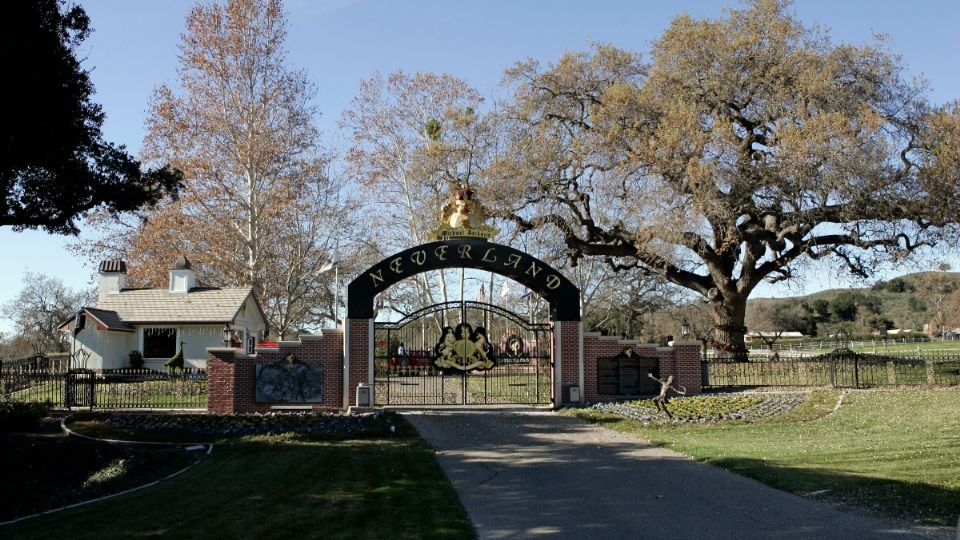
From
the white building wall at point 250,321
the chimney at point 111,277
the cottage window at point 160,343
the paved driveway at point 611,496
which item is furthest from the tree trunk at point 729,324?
the chimney at point 111,277

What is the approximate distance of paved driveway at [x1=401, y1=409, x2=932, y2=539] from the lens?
833 cm

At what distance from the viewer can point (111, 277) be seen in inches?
1507

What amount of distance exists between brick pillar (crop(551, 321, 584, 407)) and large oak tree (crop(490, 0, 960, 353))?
22.2 ft

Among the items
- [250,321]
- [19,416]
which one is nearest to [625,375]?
[19,416]

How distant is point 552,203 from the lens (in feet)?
102

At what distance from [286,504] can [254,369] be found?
10.9 meters

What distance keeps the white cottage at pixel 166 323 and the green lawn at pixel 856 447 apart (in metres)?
22.0

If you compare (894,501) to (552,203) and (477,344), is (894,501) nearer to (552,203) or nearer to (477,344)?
(477,344)

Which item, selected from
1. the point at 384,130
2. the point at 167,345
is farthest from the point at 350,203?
the point at 167,345

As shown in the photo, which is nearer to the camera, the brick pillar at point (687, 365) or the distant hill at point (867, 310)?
the brick pillar at point (687, 365)

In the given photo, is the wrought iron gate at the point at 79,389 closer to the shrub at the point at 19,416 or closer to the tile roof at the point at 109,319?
the shrub at the point at 19,416

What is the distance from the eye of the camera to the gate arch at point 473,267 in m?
20.0

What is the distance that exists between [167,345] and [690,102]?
25942mm

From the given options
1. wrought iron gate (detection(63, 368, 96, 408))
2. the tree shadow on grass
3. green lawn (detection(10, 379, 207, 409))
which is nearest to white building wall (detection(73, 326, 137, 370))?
green lawn (detection(10, 379, 207, 409))
